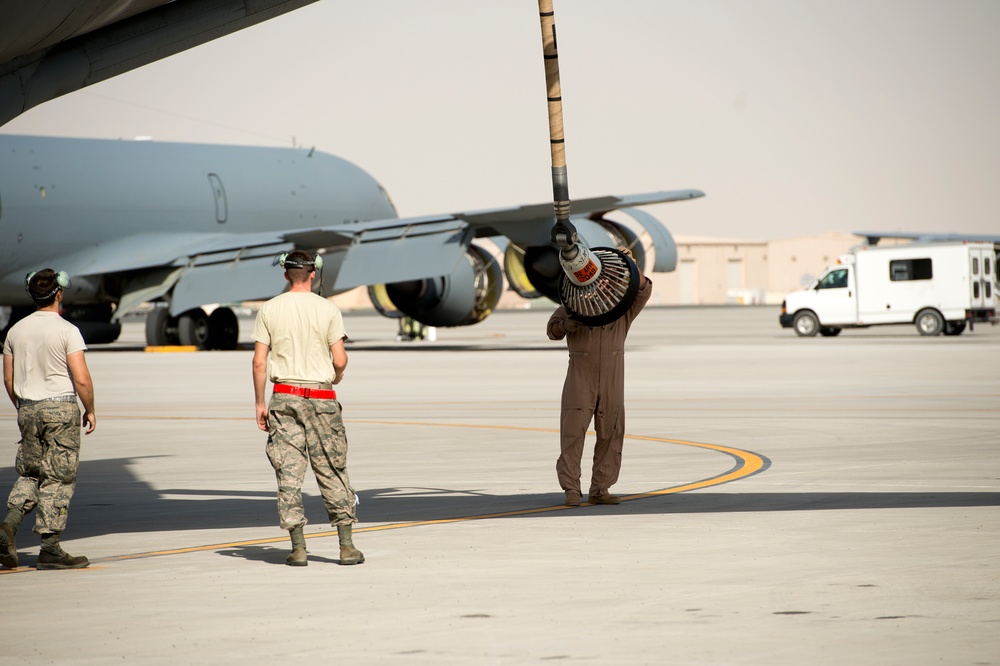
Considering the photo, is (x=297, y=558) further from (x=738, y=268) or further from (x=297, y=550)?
(x=738, y=268)

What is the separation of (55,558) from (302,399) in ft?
5.68

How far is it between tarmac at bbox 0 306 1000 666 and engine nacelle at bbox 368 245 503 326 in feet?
54.5

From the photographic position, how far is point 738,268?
138500mm

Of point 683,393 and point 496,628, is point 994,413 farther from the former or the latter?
point 496,628

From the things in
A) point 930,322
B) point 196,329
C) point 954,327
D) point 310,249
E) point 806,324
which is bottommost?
point 954,327

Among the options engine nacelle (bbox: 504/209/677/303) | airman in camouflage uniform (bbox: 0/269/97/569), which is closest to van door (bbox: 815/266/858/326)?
engine nacelle (bbox: 504/209/677/303)

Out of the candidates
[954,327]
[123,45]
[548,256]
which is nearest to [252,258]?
[548,256]

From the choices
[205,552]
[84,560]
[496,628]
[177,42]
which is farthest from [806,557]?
Result: [177,42]

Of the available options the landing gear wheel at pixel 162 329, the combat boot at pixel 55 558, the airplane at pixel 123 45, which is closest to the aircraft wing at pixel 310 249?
the landing gear wheel at pixel 162 329

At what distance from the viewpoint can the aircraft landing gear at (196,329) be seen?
37.6 meters

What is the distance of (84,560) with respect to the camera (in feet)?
27.5

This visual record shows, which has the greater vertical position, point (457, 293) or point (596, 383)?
point (457, 293)

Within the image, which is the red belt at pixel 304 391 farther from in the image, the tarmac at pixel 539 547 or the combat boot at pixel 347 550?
the tarmac at pixel 539 547

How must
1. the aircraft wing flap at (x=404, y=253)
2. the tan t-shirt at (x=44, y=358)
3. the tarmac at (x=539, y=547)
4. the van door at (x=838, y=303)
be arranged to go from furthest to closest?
1. the van door at (x=838, y=303)
2. the aircraft wing flap at (x=404, y=253)
3. the tan t-shirt at (x=44, y=358)
4. the tarmac at (x=539, y=547)
